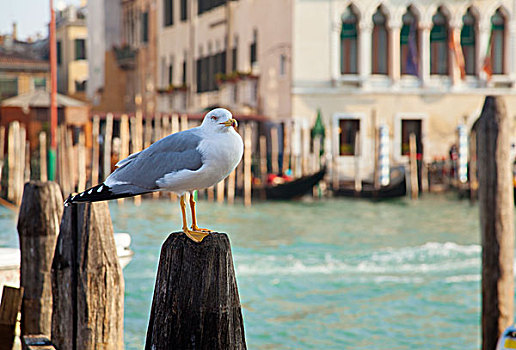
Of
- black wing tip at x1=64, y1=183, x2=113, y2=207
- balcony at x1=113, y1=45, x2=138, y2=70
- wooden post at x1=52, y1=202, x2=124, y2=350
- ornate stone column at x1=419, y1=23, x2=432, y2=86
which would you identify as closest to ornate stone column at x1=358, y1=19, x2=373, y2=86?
ornate stone column at x1=419, y1=23, x2=432, y2=86

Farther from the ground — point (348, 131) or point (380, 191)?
point (348, 131)

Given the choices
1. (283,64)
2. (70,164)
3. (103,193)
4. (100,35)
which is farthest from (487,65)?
(103,193)

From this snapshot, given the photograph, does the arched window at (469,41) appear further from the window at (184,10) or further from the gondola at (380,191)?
the window at (184,10)

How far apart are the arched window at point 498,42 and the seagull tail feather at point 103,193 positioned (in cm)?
1872

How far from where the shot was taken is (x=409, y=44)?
19.8m

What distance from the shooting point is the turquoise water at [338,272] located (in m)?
7.43

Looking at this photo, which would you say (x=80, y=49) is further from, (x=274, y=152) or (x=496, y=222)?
(x=496, y=222)

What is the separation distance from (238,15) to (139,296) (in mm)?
13504

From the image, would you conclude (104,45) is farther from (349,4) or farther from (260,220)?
(260,220)

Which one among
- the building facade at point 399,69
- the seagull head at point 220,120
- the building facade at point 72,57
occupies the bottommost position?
the seagull head at point 220,120

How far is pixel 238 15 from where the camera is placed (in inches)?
831

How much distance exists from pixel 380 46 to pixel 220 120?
18.1 meters

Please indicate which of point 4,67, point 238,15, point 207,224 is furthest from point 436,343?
point 4,67

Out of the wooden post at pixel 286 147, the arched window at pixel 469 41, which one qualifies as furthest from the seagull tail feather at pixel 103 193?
the arched window at pixel 469 41
